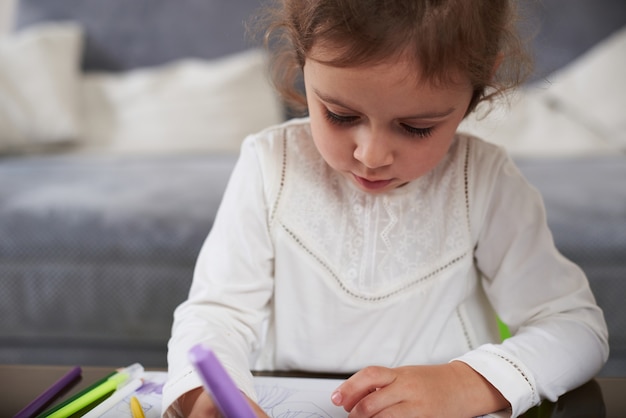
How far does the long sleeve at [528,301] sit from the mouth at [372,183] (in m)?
0.13

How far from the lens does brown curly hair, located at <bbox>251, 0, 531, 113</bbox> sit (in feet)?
1.90

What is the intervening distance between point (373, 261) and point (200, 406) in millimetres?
263

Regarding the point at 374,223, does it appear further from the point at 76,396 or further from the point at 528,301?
the point at 76,396

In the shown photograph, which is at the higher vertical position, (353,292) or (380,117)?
(380,117)

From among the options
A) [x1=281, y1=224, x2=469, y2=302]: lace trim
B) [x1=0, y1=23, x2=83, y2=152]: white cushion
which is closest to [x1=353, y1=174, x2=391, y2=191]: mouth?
[x1=281, y1=224, x2=469, y2=302]: lace trim

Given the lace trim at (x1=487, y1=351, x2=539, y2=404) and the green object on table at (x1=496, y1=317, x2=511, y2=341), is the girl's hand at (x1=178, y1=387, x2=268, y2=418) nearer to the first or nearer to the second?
the lace trim at (x1=487, y1=351, x2=539, y2=404)

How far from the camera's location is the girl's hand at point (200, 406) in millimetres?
559

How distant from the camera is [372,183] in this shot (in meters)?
0.68

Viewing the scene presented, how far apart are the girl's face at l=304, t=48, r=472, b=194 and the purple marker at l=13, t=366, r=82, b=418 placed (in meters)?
0.30

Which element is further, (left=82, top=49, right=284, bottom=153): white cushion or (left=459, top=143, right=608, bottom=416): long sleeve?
(left=82, top=49, right=284, bottom=153): white cushion

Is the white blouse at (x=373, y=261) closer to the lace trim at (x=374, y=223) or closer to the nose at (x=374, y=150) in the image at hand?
the lace trim at (x=374, y=223)

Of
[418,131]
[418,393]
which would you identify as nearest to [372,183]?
[418,131]

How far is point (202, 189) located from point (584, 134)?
101 cm

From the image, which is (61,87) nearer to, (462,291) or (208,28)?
(208,28)
